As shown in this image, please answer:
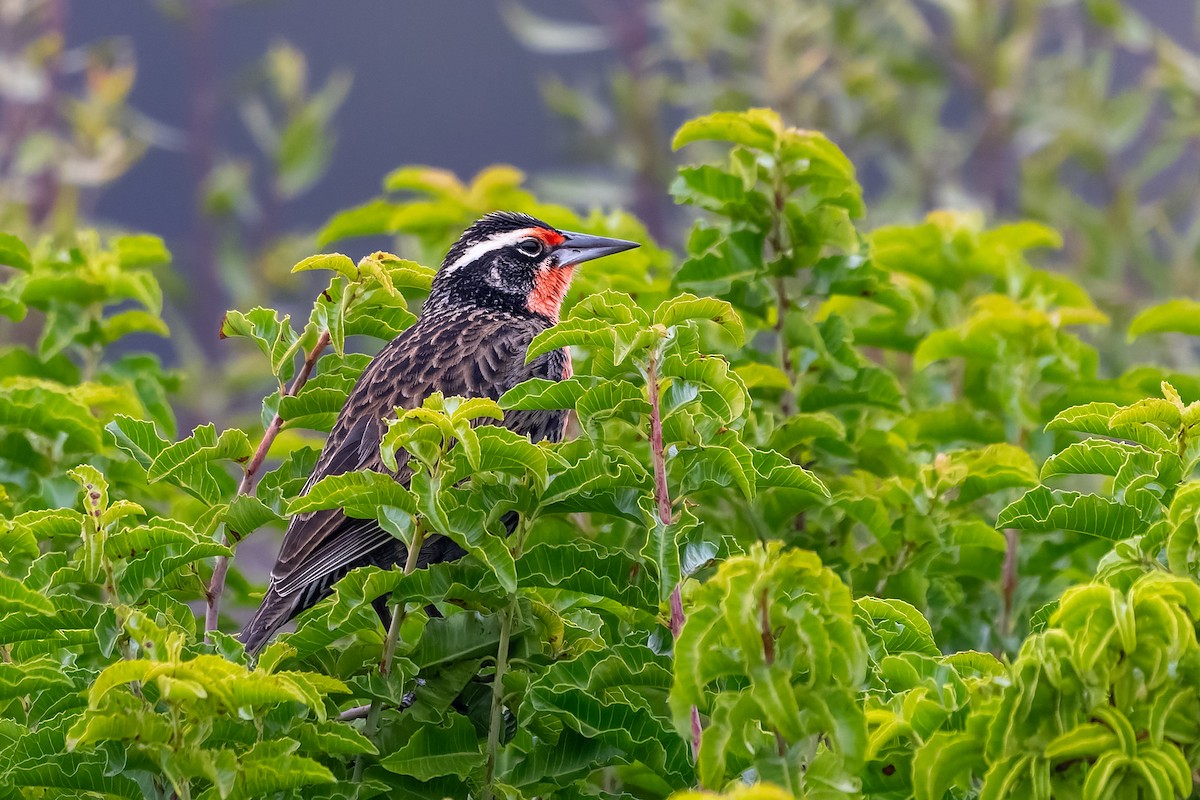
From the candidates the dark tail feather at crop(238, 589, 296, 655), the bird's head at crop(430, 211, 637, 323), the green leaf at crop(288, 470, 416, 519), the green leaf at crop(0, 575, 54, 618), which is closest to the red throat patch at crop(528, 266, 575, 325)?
the bird's head at crop(430, 211, 637, 323)

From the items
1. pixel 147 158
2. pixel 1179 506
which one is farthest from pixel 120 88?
pixel 1179 506

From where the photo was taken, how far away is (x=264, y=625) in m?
3.70

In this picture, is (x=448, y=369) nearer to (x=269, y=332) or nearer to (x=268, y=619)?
(x=268, y=619)

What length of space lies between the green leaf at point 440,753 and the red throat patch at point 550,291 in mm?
2417

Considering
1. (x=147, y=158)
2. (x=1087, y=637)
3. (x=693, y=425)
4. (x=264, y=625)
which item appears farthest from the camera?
(x=147, y=158)

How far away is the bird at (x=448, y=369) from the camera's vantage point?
148 inches

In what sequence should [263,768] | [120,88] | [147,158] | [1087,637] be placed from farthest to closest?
1. [147,158]
2. [120,88]
3. [263,768]
4. [1087,637]

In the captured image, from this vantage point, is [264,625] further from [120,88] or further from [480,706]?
[120,88]

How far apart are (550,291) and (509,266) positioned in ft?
0.48

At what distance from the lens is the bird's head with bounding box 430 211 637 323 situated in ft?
16.1

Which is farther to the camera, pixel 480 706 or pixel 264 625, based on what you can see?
pixel 264 625

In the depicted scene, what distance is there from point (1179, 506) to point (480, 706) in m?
1.21

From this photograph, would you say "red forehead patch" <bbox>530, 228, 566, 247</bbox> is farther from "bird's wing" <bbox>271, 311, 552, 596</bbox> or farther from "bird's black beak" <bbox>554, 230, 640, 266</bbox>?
"bird's wing" <bbox>271, 311, 552, 596</bbox>

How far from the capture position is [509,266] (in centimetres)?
502
